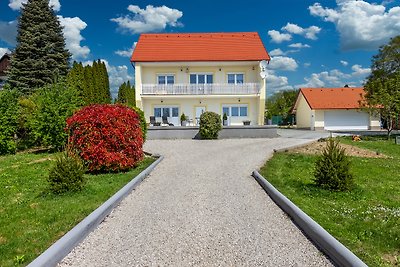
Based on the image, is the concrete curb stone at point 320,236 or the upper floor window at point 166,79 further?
the upper floor window at point 166,79

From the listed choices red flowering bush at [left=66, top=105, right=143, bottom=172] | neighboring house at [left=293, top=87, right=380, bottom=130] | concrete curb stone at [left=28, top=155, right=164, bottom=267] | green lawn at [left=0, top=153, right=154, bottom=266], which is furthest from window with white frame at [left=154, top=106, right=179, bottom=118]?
concrete curb stone at [left=28, top=155, right=164, bottom=267]

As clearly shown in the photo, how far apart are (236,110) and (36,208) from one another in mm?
25401

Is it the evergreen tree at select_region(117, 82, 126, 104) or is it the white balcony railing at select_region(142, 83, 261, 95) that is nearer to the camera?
the white balcony railing at select_region(142, 83, 261, 95)

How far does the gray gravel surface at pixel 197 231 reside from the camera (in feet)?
13.8

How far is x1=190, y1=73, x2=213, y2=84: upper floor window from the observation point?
101 feet

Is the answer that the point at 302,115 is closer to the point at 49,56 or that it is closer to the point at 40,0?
the point at 49,56

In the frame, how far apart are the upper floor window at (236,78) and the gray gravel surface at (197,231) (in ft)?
73.5

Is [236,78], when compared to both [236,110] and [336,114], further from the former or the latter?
[336,114]

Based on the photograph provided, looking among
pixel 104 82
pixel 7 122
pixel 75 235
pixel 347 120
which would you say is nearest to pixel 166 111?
pixel 104 82

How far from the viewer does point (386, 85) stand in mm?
23141

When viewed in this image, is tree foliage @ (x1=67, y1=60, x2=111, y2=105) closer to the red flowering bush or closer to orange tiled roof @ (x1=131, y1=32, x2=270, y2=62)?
orange tiled roof @ (x1=131, y1=32, x2=270, y2=62)

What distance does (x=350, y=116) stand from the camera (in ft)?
119

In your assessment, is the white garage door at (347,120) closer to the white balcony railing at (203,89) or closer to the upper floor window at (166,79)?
the white balcony railing at (203,89)

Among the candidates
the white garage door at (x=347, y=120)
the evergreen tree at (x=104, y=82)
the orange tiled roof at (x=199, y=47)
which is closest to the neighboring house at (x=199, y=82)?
the orange tiled roof at (x=199, y=47)
